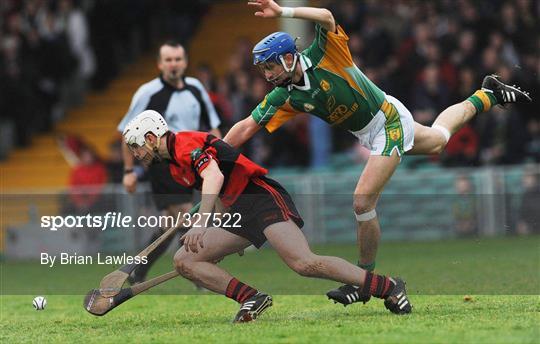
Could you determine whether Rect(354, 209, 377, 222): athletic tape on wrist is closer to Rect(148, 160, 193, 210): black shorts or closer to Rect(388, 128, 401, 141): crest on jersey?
Rect(388, 128, 401, 141): crest on jersey

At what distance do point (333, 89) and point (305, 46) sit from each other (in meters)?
9.31

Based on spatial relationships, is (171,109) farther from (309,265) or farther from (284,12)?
(309,265)

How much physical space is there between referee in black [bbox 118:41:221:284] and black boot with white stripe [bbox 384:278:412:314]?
3.27 metres

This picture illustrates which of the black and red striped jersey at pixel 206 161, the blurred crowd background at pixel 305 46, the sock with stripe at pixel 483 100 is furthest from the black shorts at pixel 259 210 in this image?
the blurred crowd background at pixel 305 46

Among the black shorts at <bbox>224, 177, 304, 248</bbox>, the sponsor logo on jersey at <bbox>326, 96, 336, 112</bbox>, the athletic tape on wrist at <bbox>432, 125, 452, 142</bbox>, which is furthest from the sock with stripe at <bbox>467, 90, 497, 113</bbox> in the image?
the black shorts at <bbox>224, 177, 304, 248</bbox>

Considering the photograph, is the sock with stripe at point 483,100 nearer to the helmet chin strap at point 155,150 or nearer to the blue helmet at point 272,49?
the blue helmet at point 272,49

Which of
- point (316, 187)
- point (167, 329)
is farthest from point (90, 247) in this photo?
point (167, 329)

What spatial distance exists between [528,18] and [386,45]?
2.14 meters

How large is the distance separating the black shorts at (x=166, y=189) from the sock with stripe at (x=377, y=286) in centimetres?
335

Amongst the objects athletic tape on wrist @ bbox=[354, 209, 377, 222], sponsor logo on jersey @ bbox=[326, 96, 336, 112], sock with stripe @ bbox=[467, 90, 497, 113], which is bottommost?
athletic tape on wrist @ bbox=[354, 209, 377, 222]

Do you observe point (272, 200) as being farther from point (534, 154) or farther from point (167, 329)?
point (534, 154)

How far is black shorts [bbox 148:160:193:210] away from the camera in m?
12.2

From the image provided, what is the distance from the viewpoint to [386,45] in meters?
19.2

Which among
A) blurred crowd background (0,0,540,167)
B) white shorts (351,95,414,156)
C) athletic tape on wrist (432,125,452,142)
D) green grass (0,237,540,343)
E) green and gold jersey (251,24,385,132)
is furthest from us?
blurred crowd background (0,0,540,167)
